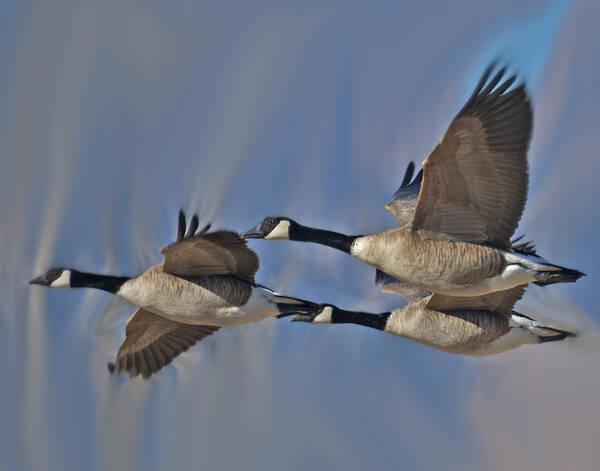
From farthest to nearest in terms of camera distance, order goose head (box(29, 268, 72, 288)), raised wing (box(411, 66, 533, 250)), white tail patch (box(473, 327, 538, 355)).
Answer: goose head (box(29, 268, 72, 288))
white tail patch (box(473, 327, 538, 355))
raised wing (box(411, 66, 533, 250))

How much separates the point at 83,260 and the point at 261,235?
159cm

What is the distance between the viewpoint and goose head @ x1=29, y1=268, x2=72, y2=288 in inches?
268

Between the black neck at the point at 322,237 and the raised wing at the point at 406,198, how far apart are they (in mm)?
803

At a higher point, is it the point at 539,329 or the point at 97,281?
the point at 97,281

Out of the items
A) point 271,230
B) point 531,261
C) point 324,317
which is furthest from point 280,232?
point 531,261

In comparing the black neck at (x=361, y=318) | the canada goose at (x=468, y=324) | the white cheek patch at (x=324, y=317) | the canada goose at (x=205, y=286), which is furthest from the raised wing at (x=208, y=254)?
the black neck at (x=361, y=318)

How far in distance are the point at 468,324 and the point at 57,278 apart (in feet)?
9.80

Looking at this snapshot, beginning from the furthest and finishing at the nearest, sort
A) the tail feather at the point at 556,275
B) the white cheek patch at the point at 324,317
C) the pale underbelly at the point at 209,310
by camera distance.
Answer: the white cheek patch at the point at 324,317 → the pale underbelly at the point at 209,310 → the tail feather at the point at 556,275

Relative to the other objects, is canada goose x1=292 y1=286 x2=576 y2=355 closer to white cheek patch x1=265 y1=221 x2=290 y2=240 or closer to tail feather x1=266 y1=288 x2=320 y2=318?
tail feather x1=266 y1=288 x2=320 y2=318

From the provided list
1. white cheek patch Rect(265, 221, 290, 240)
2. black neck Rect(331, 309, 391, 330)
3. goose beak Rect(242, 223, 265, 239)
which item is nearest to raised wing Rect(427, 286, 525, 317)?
black neck Rect(331, 309, 391, 330)

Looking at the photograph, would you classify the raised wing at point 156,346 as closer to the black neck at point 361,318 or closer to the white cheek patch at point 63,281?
the white cheek patch at point 63,281

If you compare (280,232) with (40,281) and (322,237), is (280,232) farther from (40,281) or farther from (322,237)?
(40,281)

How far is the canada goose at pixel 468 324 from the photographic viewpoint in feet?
21.0

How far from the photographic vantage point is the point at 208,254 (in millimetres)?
5910
